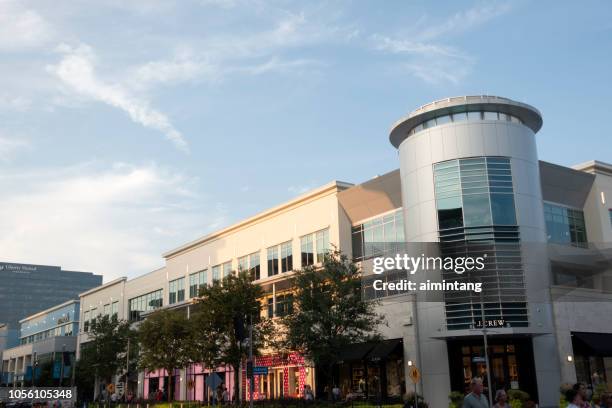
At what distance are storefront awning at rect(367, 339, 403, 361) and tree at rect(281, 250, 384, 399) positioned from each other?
346 centimetres

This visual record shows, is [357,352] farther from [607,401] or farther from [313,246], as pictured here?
[607,401]

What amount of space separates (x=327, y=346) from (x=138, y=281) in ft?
163

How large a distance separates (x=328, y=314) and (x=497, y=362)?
11068mm

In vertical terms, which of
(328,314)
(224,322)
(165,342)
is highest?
(224,322)

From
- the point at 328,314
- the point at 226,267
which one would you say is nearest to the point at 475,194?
the point at 328,314

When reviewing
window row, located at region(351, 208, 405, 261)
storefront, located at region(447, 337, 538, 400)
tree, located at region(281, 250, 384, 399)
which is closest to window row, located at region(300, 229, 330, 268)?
window row, located at region(351, 208, 405, 261)

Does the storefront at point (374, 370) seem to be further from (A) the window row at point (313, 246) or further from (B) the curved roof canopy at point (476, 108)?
(B) the curved roof canopy at point (476, 108)

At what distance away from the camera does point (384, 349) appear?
4197cm

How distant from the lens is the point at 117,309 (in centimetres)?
8662

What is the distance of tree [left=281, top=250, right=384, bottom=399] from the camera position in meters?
36.5

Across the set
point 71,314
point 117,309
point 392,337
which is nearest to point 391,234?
point 392,337

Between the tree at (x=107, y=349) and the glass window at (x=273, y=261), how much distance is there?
17993mm

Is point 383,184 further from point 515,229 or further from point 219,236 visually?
point 219,236

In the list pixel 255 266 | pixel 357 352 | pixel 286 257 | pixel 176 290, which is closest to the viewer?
pixel 357 352
